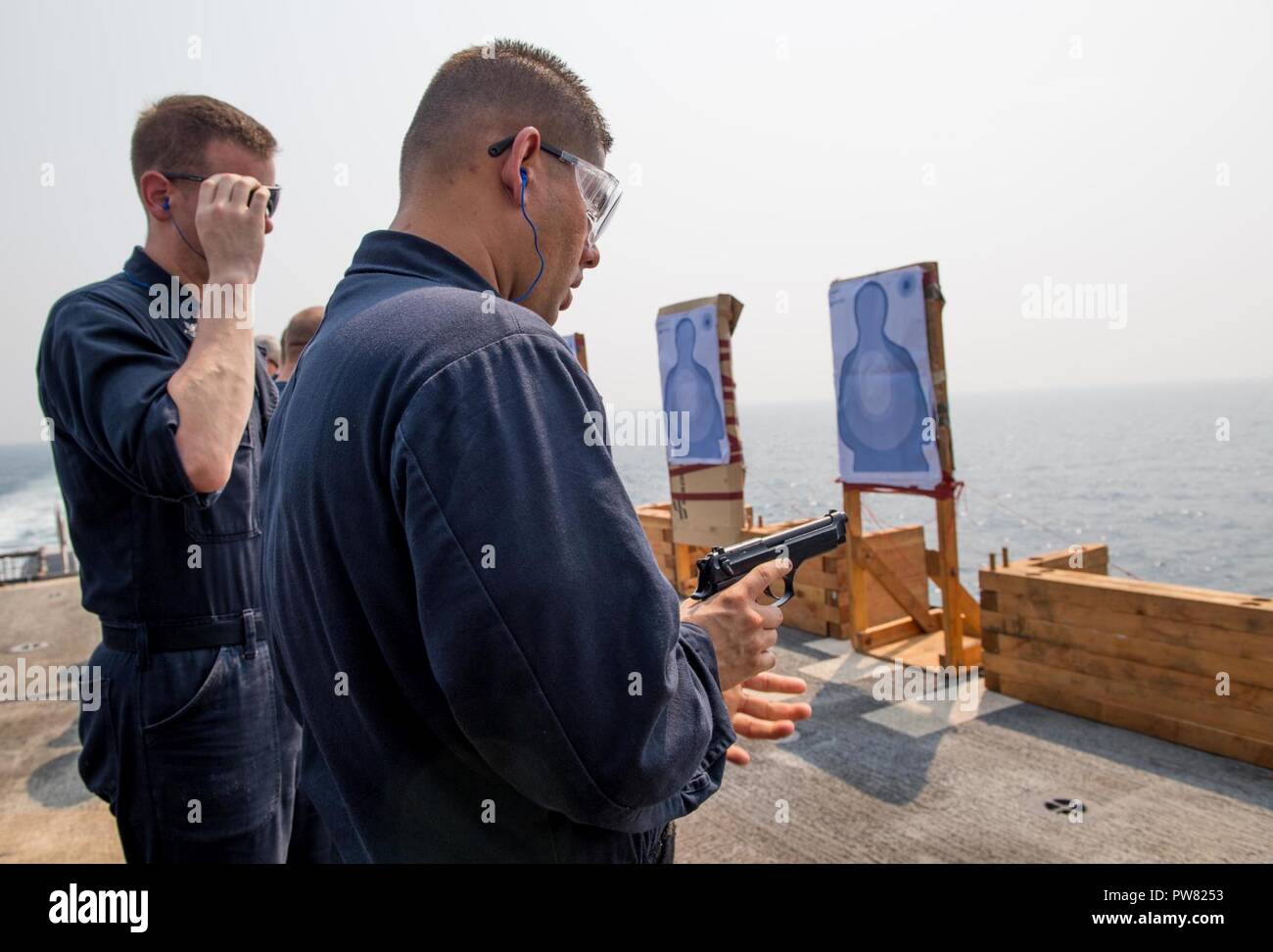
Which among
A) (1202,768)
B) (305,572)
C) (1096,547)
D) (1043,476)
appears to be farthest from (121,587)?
(1043,476)

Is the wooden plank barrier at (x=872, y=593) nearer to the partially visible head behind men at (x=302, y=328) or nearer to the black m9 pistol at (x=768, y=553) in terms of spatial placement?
the partially visible head behind men at (x=302, y=328)

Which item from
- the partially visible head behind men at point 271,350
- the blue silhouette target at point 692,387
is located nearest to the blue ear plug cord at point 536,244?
the partially visible head behind men at point 271,350

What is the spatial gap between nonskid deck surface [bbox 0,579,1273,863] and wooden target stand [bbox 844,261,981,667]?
0.69m

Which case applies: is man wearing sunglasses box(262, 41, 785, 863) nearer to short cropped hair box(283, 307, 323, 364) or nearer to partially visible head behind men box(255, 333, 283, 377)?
short cropped hair box(283, 307, 323, 364)

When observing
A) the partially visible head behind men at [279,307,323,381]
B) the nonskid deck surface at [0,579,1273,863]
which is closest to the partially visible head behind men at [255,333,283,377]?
the partially visible head behind men at [279,307,323,381]

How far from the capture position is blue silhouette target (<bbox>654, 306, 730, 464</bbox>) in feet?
26.5

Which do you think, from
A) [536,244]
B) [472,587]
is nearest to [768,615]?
[472,587]

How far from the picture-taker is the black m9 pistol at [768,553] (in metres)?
2.23

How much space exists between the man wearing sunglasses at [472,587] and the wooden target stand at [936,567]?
4.95 metres

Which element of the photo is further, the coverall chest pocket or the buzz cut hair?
the coverall chest pocket

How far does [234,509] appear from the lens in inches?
88.1
